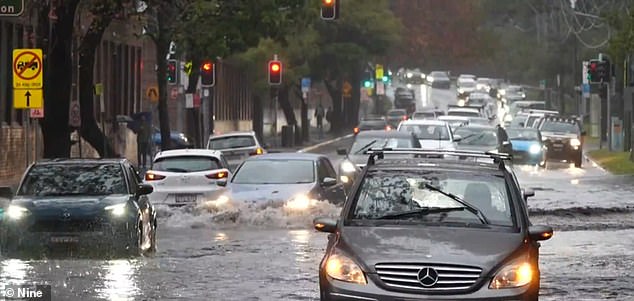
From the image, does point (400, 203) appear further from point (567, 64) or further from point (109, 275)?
point (567, 64)

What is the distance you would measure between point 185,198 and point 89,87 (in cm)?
1062

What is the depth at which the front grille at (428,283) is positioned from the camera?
36.7ft

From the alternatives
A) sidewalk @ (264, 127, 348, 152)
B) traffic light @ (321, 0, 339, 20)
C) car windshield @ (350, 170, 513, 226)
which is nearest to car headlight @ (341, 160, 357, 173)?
traffic light @ (321, 0, 339, 20)

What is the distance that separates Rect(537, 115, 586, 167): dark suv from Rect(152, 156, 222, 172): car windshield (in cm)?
2859

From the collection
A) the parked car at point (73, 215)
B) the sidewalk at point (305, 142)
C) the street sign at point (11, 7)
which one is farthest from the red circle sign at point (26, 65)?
the sidewalk at point (305, 142)

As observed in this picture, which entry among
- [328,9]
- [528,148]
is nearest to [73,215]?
[328,9]

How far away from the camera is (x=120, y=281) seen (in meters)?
16.8

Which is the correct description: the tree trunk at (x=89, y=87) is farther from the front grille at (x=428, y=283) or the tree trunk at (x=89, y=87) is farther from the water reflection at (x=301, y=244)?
the front grille at (x=428, y=283)

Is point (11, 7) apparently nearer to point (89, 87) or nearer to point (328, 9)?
point (89, 87)

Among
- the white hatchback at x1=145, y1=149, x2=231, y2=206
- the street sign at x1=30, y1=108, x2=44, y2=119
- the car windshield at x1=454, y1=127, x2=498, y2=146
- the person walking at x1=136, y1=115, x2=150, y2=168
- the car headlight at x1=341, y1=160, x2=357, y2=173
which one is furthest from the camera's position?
the person walking at x1=136, y1=115, x2=150, y2=168

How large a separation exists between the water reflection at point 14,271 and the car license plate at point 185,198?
8.22m

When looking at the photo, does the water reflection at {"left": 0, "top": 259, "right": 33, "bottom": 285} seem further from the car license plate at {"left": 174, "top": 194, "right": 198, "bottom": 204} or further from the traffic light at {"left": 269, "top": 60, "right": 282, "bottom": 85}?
the traffic light at {"left": 269, "top": 60, "right": 282, "bottom": 85}

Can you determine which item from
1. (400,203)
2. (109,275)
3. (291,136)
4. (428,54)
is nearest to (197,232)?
(109,275)

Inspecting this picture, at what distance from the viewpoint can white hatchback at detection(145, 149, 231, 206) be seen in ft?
89.5
